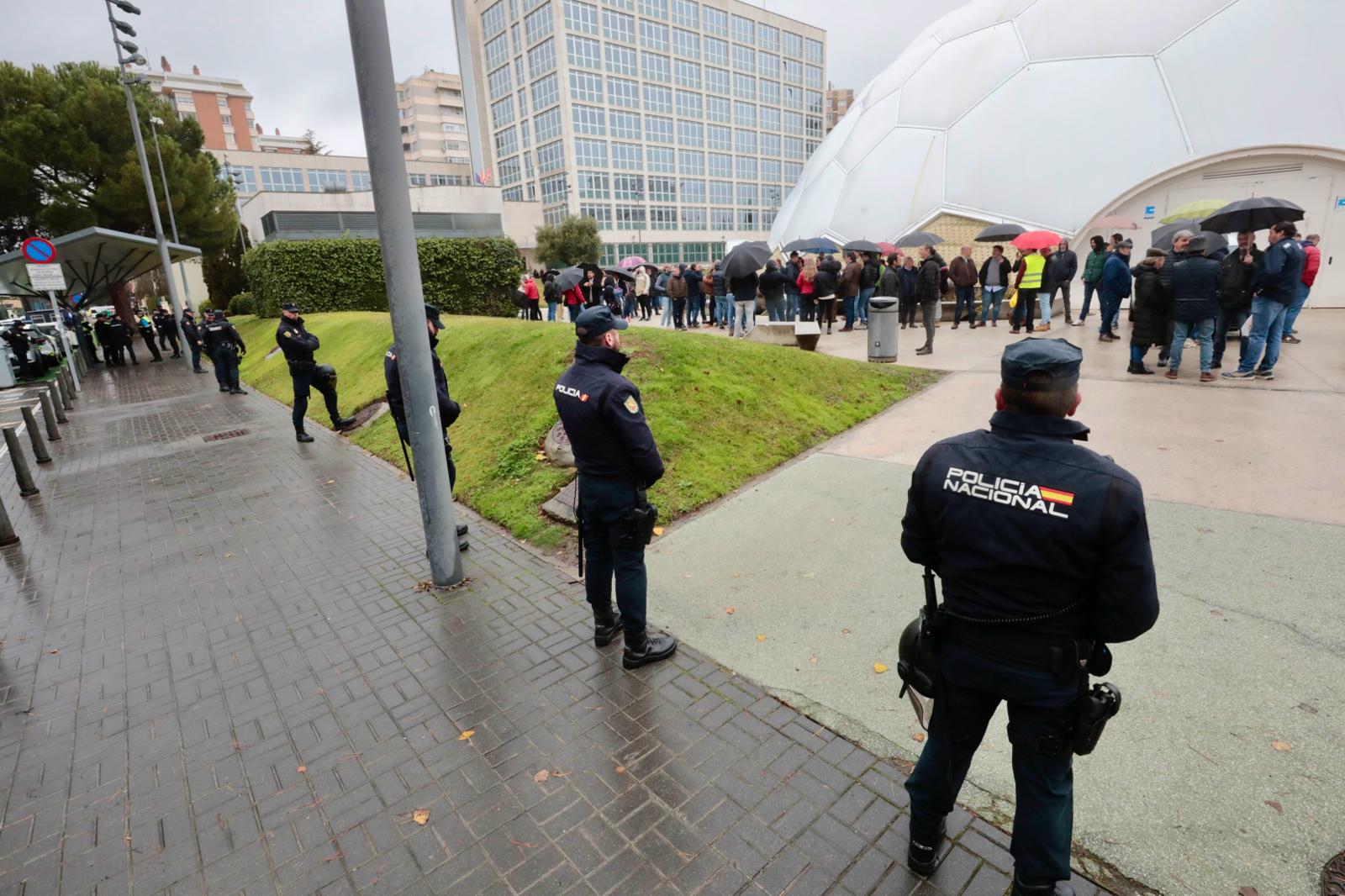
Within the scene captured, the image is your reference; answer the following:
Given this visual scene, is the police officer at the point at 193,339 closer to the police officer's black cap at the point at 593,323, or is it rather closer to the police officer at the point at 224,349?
the police officer at the point at 224,349

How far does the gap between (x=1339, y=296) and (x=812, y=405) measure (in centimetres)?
1664

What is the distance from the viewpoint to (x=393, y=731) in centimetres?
356

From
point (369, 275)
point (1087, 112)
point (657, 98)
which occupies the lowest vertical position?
point (369, 275)

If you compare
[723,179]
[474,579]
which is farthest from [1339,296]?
[723,179]

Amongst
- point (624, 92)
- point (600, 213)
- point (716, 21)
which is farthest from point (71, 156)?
point (716, 21)

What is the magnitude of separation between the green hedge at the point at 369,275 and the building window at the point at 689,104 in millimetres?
65288

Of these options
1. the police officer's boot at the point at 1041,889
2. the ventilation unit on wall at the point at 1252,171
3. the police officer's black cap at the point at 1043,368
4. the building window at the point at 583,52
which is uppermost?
the building window at the point at 583,52

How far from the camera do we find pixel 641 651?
3.99 m

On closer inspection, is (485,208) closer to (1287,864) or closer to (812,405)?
(812,405)

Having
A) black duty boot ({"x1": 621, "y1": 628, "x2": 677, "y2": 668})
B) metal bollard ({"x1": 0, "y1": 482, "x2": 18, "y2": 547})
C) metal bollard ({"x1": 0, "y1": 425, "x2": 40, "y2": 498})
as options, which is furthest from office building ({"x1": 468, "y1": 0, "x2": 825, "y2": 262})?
black duty boot ({"x1": 621, "y1": 628, "x2": 677, "y2": 668})

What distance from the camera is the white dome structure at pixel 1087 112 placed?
17641mm

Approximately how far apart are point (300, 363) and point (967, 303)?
48.9 ft

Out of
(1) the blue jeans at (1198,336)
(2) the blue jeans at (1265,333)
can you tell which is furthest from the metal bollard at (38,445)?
(2) the blue jeans at (1265,333)

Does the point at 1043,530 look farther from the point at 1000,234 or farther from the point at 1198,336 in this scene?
the point at 1000,234
